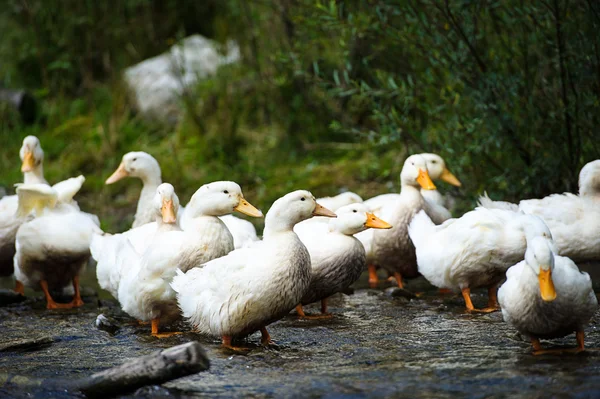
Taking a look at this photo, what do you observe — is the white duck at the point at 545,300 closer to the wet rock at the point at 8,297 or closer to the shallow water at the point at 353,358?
the shallow water at the point at 353,358

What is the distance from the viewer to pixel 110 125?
37.3ft

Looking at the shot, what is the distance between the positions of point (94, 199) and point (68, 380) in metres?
6.13

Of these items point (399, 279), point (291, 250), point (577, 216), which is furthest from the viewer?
point (399, 279)

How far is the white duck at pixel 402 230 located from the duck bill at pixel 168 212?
193cm

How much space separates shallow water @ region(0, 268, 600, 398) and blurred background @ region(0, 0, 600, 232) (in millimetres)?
1883

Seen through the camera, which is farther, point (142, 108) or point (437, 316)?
point (142, 108)

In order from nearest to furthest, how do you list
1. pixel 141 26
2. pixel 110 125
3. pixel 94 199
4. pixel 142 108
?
pixel 94 199 < pixel 110 125 < pixel 142 108 < pixel 141 26

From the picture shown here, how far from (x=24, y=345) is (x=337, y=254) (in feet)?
6.92

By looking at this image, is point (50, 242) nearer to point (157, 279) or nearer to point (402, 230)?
point (157, 279)

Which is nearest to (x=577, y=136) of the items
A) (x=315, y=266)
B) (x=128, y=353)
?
(x=315, y=266)

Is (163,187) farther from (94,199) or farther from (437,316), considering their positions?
(94,199)

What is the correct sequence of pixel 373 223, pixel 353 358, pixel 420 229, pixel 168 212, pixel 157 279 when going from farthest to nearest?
1. pixel 420 229
2. pixel 373 223
3. pixel 168 212
4. pixel 157 279
5. pixel 353 358

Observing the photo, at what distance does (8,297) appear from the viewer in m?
6.80

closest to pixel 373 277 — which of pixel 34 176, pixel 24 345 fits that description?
pixel 34 176
